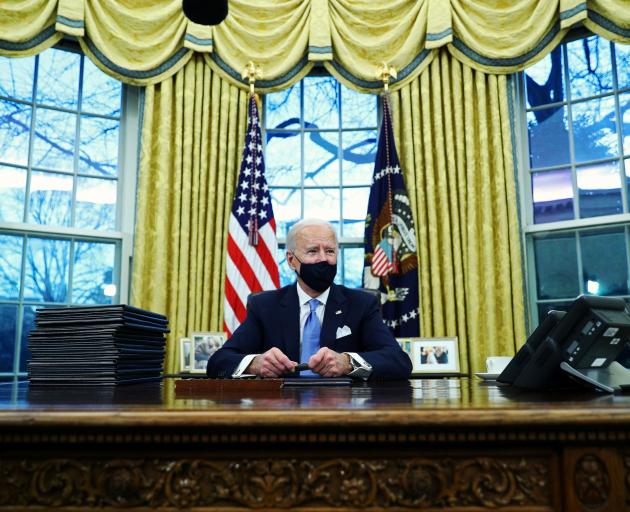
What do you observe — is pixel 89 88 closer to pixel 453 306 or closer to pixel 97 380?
pixel 453 306

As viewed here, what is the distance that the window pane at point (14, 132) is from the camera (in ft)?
13.7

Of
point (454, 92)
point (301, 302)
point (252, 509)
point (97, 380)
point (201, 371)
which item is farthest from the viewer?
point (454, 92)

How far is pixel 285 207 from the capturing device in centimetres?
461

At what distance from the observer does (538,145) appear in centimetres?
443

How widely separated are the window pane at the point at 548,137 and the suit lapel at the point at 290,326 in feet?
8.89

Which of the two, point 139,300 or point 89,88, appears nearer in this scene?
point 139,300

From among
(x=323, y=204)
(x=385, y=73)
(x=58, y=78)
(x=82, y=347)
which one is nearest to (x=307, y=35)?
(x=385, y=73)

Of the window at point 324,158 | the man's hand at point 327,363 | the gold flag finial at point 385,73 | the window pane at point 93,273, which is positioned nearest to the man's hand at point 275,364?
the man's hand at point 327,363

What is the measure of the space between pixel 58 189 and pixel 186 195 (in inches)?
35.7

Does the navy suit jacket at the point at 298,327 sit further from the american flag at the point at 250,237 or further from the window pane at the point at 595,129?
the window pane at the point at 595,129

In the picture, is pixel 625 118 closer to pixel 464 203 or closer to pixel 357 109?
pixel 464 203

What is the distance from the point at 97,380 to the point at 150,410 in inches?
34.8

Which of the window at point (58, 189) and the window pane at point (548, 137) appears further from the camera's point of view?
the window pane at point (548, 137)

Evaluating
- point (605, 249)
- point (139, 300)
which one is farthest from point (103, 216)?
point (605, 249)
